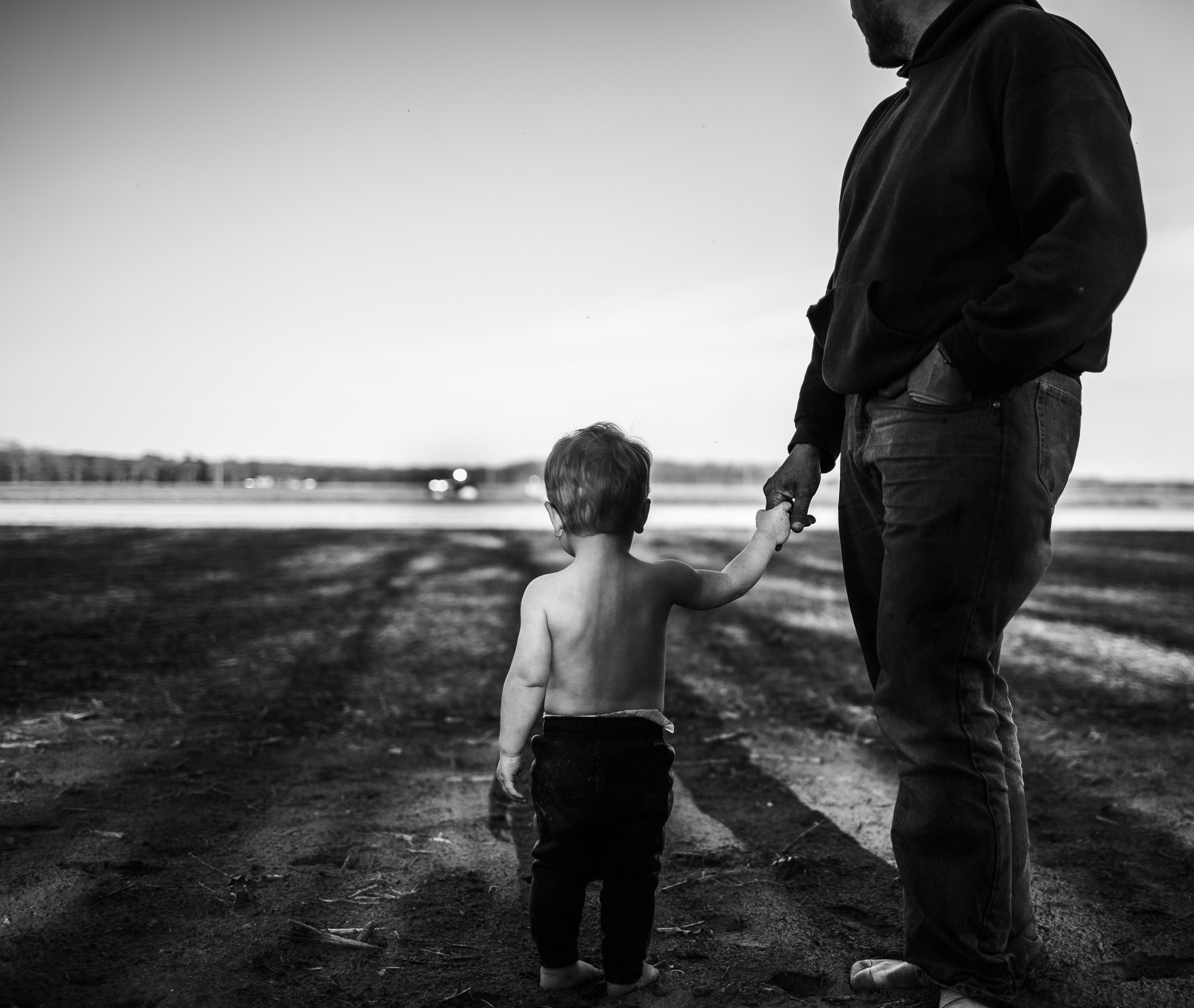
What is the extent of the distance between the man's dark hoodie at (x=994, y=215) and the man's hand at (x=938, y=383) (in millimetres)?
25

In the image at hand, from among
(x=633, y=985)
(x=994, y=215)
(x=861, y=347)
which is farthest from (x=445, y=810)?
(x=994, y=215)

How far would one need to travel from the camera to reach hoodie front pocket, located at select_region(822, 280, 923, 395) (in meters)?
1.98

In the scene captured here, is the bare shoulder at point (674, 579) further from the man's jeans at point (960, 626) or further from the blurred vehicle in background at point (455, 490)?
the blurred vehicle in background at point (455, 490)

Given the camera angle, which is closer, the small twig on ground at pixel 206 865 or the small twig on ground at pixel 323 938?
the small twig on ground at pixel 323 938

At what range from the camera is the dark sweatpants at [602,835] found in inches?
82.4

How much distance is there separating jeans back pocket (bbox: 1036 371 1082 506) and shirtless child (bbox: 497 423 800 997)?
2.12ft

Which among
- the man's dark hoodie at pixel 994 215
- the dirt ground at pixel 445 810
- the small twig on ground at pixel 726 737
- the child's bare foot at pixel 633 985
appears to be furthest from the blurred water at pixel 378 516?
the man's dark hoodie at pixel 994 215

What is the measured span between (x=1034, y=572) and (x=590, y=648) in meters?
0.97

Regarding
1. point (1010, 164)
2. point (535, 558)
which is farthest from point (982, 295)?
point (535, 558)

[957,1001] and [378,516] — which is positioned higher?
[378,516]

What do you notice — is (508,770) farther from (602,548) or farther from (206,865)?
(206,865)

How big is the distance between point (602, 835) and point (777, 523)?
0.86 meters

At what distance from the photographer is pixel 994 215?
196cm

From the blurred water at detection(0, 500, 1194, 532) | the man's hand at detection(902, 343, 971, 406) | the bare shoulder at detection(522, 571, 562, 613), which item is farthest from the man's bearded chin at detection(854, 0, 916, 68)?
the blurred water at detection(0, 500, 1194, 532)
